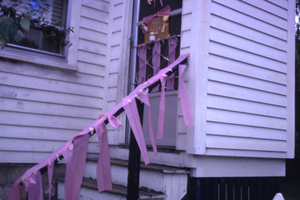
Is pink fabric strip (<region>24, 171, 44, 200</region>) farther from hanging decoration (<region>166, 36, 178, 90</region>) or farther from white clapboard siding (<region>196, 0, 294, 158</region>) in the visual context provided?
hanging decoration (<region>166, 36, 178, 90</region>)

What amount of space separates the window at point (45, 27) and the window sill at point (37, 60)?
0.17 m

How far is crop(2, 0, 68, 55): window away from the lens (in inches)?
172

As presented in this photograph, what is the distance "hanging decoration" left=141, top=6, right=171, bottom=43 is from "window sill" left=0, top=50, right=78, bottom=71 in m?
1.07

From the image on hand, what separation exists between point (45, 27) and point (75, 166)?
2399 mm

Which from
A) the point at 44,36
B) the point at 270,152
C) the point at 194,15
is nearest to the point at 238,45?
the point at 194,15

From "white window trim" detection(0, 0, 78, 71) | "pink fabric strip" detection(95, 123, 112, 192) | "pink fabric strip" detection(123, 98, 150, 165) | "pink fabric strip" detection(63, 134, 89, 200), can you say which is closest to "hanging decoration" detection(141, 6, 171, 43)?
"white window trim" detection(0, 0, 78, 71)

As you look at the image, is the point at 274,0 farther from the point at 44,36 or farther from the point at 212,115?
the point at 44,36

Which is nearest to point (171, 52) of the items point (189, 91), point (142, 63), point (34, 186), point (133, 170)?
point (142, 63)

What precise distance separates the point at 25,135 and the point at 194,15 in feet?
7.86

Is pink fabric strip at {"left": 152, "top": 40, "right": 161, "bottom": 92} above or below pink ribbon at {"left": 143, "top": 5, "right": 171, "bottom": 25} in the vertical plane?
below

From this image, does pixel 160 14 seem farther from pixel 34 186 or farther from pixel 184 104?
pixel 34 186

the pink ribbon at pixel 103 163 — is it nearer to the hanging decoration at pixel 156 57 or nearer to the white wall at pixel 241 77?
the white wall at pixel 241 77

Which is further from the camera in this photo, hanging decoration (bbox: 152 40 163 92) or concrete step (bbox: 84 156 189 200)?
hanging decoration (bbox: 152 40 163 92)

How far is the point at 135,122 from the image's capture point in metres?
2.99
